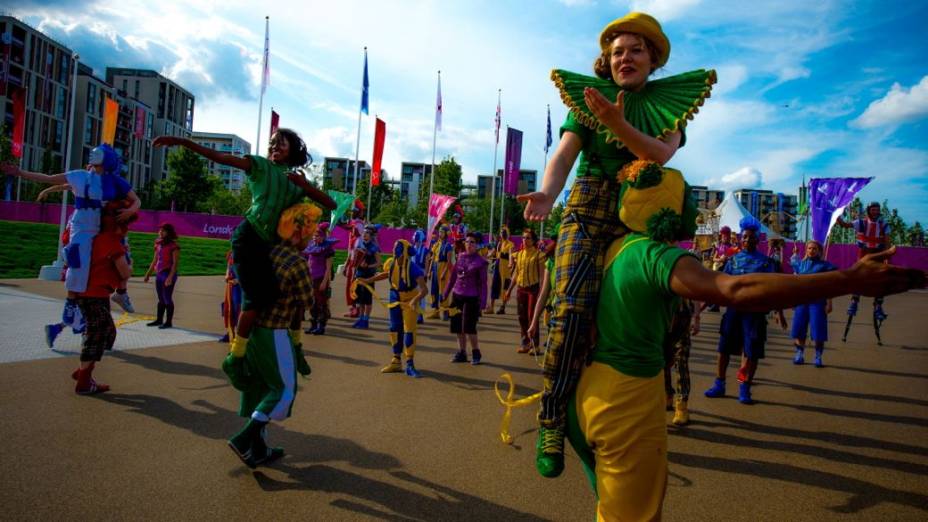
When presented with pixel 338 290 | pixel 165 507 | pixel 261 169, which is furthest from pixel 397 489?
pixel 338 290

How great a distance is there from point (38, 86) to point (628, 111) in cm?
7839

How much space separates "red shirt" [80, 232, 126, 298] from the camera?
227 inches

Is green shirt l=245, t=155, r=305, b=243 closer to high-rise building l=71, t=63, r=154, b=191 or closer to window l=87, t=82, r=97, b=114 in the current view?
high-rise building l=71, t=63, r=154, b=191

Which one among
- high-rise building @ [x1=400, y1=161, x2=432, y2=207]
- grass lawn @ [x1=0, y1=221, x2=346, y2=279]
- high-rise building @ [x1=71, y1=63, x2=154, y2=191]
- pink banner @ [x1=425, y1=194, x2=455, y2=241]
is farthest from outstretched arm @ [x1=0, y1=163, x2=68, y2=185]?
high-rise building @ [x1=400, y1=161, x2=432, y2=207]

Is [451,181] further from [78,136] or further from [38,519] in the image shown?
[38,519]

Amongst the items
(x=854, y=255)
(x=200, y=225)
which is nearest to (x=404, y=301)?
(x=200, y=225)

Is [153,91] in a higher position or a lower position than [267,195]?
higher

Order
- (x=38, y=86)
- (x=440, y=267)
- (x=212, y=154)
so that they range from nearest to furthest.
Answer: (x=212, y=154) → (x=440, y=267) → (x=38, y=86)

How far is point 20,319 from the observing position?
9.20 m

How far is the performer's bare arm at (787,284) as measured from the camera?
1329 mm

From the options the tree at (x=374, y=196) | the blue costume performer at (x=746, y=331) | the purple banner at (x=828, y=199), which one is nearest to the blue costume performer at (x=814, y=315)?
the blue costume performer at (x=746, y=331)

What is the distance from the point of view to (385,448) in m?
4.55

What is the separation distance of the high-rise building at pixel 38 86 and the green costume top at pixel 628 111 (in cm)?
6608

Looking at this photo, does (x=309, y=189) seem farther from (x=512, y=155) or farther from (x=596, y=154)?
(x=512, y=155)
